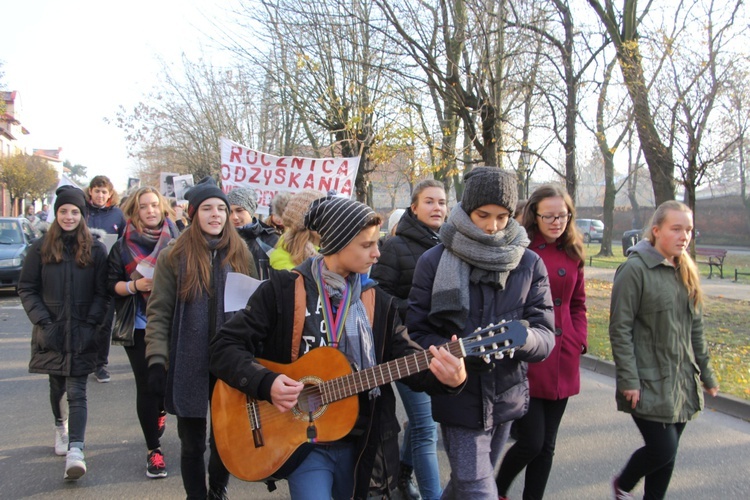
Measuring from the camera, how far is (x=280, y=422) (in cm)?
239

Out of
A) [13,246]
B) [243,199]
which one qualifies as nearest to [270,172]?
→ [243,199]

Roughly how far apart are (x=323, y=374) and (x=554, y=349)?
1532mm

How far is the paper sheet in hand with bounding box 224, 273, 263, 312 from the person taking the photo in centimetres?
329

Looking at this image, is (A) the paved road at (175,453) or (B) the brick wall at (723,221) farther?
(B) the brick wall at (723,221)

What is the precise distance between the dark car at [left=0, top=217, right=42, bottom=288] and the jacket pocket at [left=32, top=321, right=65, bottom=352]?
32.7 feet

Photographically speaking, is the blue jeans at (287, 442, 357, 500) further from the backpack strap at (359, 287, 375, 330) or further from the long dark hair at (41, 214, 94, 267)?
the long dark hair at (41, 214, 94, 267)

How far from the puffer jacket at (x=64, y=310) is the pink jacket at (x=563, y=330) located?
10.1 ft

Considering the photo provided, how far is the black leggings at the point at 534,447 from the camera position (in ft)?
10.4

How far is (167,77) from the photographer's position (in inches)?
1082

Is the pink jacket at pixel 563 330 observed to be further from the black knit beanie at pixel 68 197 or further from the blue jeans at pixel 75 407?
the black knit beanie at pixel 68 197

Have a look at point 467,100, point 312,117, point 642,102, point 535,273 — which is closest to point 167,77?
point 312,117

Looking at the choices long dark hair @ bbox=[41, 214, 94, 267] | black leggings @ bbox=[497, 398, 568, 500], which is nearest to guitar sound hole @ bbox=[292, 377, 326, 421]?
black leggings @ bbox=[497, 398, 568, 500]

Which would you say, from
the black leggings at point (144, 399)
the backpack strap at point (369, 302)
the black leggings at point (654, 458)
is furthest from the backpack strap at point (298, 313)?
the black leggings at point (654, 458)

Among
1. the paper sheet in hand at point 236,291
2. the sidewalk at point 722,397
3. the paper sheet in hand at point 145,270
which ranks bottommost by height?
the sidewalk at point 722,397
